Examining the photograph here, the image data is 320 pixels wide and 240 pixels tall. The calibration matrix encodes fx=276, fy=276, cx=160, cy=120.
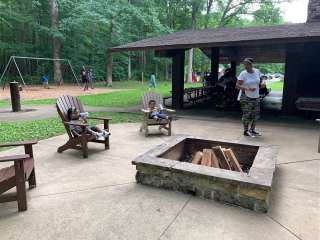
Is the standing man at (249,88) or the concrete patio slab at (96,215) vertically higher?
the standing man at (249,88)

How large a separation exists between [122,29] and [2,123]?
55.4 feet

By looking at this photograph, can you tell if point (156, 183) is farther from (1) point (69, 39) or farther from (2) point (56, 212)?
(1) point (69, 39)

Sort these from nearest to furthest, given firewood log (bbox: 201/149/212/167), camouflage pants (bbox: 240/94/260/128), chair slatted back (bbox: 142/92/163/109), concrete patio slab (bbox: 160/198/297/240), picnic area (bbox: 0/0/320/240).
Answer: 1. concrete patio slab (bbox: 160/198/297/240)
2. picnic area (bbox: 0/0/320/240)
3. firewood log (bbox: 201/149/212/167)
4. camouflage pants (bbox: 240/94/260/128)
5. chair slatted back (bbox: 142/92/163/109)

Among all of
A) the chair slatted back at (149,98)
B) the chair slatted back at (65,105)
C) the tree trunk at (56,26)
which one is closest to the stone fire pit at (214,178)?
the chair slatted back at (65,105)

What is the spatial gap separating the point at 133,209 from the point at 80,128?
7.80 ft

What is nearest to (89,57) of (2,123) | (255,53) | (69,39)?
Result: (69,39)

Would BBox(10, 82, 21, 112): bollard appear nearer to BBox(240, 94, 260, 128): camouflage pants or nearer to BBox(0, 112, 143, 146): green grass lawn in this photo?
BBox(0, 112, 143, 146): green grass lawn

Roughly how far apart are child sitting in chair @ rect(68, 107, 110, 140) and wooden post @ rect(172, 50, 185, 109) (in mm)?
6272

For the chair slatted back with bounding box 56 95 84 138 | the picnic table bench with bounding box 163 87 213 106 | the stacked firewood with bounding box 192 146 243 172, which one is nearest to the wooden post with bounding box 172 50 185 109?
the picnic table bench with bounding box 163 87 213 106

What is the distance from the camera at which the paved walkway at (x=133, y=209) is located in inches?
94.7

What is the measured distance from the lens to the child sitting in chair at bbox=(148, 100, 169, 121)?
20.5 ft

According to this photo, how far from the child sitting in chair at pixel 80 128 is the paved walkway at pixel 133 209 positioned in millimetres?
432

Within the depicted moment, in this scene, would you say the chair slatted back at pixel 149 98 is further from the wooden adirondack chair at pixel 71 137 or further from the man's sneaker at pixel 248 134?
the man's sneaker at pixel 248 134

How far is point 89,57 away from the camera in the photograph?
28.7m
